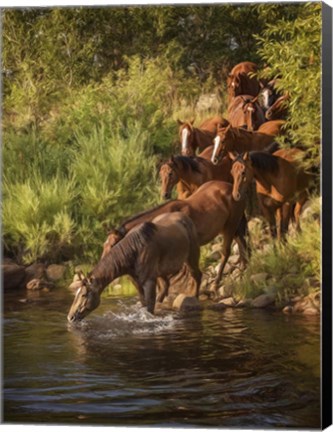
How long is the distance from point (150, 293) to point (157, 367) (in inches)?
23.4

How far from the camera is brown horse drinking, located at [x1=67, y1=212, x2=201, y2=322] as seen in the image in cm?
1043

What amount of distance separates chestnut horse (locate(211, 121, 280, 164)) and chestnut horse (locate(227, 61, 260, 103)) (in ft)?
0.95

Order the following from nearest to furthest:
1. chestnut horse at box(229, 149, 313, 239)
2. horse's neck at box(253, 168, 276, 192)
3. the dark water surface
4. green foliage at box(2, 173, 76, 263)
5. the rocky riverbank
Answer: the dark water surface < the rocky riverbank < chestnut horse at box(229, 149, 313, 239) < horse's neck at box(253, 168, 276, 192) < green foliage at box(2, 173, 76, 263)

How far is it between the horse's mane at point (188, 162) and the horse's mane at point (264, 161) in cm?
45

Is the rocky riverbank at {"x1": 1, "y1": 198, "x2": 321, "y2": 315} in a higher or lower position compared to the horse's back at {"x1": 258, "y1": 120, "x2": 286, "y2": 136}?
lower

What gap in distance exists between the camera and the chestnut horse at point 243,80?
10359 millimetres

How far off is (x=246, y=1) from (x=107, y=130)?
151 centimetres

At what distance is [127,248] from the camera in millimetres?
10438

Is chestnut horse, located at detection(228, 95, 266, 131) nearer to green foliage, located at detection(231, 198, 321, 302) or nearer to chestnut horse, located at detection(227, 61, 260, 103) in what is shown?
chestnut horse, located at detection(227, 61, 260, 103)

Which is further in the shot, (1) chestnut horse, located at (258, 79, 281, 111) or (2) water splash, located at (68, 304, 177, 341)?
(2) water splash, located at (68, 304, 177, 341)

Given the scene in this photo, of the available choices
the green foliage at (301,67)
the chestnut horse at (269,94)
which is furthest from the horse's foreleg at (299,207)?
the chestnut horse at (269,94)

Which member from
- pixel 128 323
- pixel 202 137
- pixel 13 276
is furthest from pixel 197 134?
pixel 13 276

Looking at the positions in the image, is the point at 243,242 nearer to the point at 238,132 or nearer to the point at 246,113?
the point at 238,132

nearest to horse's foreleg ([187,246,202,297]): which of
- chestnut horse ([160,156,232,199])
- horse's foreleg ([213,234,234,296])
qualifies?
horse's foreleg ([213,234,234,296])
